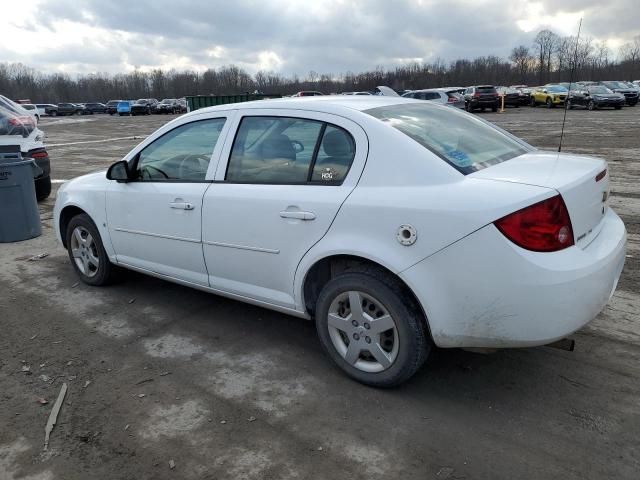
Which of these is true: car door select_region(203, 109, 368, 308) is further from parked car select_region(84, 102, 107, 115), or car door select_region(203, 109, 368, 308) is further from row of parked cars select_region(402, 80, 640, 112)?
parked car select_region(84, 102, 107, 115)

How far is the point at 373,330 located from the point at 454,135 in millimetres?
1343

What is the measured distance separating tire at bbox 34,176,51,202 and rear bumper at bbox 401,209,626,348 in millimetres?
8315

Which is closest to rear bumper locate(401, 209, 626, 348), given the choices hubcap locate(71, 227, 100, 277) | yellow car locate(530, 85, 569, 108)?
hubcap locate(71, 227, 100, 277)

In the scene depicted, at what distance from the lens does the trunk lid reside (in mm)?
2773

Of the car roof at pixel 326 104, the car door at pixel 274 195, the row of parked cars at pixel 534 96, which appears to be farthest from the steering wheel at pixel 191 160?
the row of parked cars at pixel 534 96

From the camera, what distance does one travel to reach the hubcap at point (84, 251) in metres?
5.02

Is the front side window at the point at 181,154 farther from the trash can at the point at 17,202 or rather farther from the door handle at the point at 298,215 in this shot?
the trash can at the point at 17,202

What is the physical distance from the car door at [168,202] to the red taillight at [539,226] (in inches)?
84.4

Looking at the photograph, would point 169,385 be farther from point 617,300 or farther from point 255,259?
point 617,300

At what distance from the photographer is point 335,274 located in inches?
132

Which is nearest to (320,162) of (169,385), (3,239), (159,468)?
(169,385)

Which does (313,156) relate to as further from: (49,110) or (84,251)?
(49,110)

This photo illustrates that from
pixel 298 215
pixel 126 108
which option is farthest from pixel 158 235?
pixel 126 108

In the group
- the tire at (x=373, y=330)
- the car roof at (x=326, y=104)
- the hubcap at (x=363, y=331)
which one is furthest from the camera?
the car roof at (x=326, y=104)
